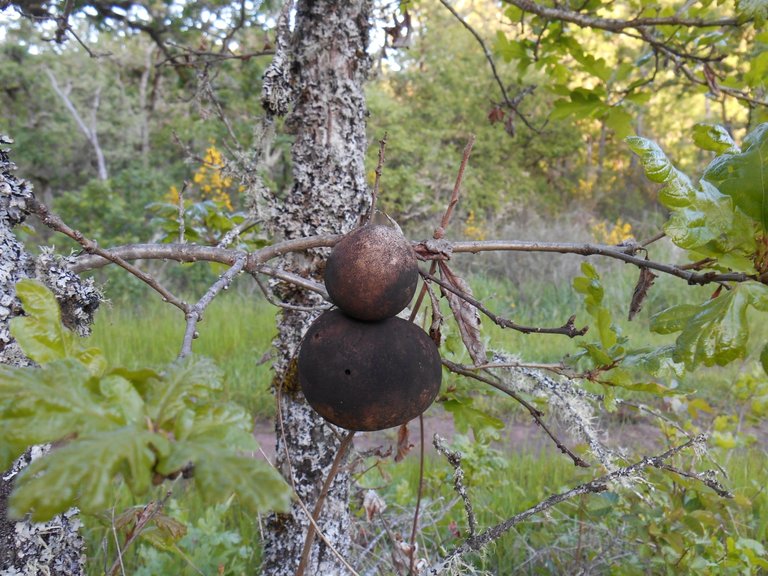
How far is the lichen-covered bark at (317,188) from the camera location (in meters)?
1.69

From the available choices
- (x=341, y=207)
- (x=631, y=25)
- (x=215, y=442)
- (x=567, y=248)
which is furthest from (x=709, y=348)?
(x=631, y=25)

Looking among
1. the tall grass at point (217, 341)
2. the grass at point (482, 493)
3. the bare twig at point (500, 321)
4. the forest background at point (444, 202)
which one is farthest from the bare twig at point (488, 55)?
the tall grass at point (217, 341)

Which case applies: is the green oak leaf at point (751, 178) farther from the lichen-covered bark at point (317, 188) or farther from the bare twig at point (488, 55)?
the bare twig at point (488, 55)

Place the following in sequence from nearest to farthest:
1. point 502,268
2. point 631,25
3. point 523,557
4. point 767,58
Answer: point 631,25
point 767,58
point 523,557
point 502,268

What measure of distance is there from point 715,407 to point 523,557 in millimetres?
2887

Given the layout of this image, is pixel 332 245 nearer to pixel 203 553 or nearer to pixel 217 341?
pixel 203 553

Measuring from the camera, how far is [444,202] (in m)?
10.5

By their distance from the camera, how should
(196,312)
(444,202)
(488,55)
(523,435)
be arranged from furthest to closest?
1. (444,202)
2. (523,435)
3. (488,55)
4. (196,312)

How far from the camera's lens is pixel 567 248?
3.36ft

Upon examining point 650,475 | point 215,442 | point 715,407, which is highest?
point 215,442

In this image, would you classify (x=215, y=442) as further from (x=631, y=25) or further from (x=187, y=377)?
(x=631, y=25)

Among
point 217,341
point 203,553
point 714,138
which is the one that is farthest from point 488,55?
point 217,341

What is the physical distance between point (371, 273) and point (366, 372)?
0.13 m

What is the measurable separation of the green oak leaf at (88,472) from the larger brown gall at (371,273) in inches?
15.1
